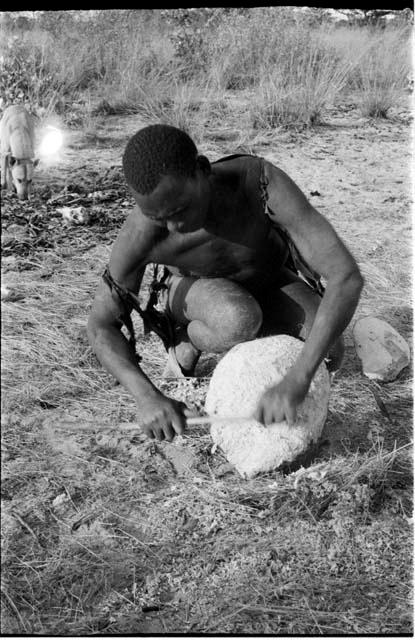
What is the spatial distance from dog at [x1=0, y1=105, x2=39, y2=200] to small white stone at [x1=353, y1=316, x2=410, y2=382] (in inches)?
56.5

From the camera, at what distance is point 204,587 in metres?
1.94

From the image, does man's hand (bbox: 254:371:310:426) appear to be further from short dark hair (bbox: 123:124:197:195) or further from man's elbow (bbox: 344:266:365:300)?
Result: short dark hair (bbox: 123:124:197:195)

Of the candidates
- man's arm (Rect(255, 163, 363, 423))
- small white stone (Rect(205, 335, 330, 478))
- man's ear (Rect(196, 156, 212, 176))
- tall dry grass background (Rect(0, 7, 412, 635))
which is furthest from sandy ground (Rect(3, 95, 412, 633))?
man's ear (Rect(196, 156, 212, 176))

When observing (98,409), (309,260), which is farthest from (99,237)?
(309,260)

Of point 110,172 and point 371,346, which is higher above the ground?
point 110,172

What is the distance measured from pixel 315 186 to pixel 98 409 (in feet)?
5.27

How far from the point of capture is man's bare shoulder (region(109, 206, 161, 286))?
2146 millimetres

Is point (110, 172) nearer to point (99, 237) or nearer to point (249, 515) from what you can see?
point (99, 237)

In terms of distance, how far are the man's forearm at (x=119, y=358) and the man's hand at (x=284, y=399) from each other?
0.34m

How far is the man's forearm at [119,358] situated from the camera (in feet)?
6.90

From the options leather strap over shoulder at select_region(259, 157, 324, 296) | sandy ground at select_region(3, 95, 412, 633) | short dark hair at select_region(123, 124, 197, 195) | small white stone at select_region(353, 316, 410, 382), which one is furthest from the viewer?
small white stone at select_region(353, 316, 410, 382)

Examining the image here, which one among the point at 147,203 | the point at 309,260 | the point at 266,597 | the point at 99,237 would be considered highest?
the point at 147,203

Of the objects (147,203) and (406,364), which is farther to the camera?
(406,364)

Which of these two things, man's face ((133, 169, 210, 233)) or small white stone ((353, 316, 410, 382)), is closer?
man's face ((133, 169, 210, 233))
